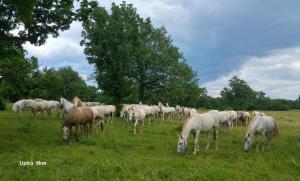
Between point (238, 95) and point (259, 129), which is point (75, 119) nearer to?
point (259, 129)

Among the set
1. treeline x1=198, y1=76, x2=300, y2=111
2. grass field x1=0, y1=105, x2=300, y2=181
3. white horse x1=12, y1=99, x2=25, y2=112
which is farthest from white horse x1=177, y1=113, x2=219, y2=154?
treeline x1=198, y1=76, x2=300, y2=111

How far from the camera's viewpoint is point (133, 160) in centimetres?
1540

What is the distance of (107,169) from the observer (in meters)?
13.3

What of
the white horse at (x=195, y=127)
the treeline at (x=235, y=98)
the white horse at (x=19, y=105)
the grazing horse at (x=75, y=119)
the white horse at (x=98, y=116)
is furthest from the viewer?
the treeline at (x=235, y=98)

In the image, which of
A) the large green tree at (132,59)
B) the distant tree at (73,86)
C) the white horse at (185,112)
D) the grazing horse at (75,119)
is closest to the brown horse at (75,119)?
the grazing horse at (75,119)

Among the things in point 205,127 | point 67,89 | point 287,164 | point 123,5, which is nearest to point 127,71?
point 123,5

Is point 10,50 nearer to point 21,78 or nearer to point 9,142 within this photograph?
point 9,142

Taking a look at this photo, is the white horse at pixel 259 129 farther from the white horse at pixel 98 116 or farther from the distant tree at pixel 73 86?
the distant tree at pixel 73 86

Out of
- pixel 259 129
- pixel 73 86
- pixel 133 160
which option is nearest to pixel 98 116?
pixel 259 129

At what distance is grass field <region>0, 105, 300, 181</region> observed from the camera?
1273 centimetres

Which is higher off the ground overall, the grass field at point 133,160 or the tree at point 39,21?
the tree at point 39,21

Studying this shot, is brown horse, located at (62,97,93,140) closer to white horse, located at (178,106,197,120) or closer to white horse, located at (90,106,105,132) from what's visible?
white horse, located at (90,106,105,132)

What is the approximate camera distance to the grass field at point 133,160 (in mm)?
12727

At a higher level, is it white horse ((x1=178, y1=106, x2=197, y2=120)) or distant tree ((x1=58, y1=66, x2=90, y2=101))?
distant tree ((x1=58, y1=66, x2=90, y2=101))
